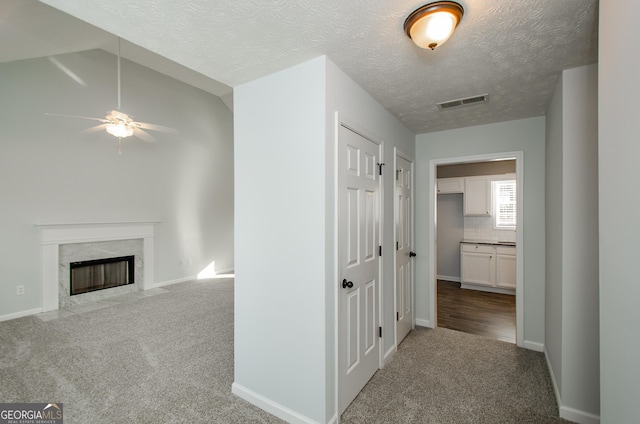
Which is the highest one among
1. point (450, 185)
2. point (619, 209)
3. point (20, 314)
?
point (450, 185)

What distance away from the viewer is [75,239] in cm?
441

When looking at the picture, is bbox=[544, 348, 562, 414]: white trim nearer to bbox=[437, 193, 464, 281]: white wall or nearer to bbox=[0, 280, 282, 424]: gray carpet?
bbox=[0, 280, 282, 424]: gray carpet

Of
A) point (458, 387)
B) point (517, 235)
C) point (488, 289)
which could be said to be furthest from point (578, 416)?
point (488, 289)

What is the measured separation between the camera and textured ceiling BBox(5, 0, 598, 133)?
1374mm

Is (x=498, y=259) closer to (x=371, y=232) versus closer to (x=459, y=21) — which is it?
(x=371, y=232)

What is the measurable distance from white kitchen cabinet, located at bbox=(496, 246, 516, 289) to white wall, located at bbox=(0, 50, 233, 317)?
5803 millimetres

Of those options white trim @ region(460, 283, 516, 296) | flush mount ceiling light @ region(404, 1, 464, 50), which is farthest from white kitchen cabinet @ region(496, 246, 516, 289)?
flush mount ceiling light @ region(404, 1, 464, 50)

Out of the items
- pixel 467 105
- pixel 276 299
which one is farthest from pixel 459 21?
pixel 276 299

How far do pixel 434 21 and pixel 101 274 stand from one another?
19.3 feet

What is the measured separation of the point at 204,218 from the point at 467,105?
18.4 ft

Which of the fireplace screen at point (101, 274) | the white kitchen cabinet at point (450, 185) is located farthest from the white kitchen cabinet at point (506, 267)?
the fireplace screen at point (101, 274)

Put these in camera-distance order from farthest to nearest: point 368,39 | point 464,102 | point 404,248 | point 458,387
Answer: point 404,248 < point 464,102 < point 458,387 < point 368,39

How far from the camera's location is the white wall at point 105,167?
12.5 ft

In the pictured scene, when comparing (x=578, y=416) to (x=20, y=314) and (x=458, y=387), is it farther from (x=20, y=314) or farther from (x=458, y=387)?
(x=20, y=314)
